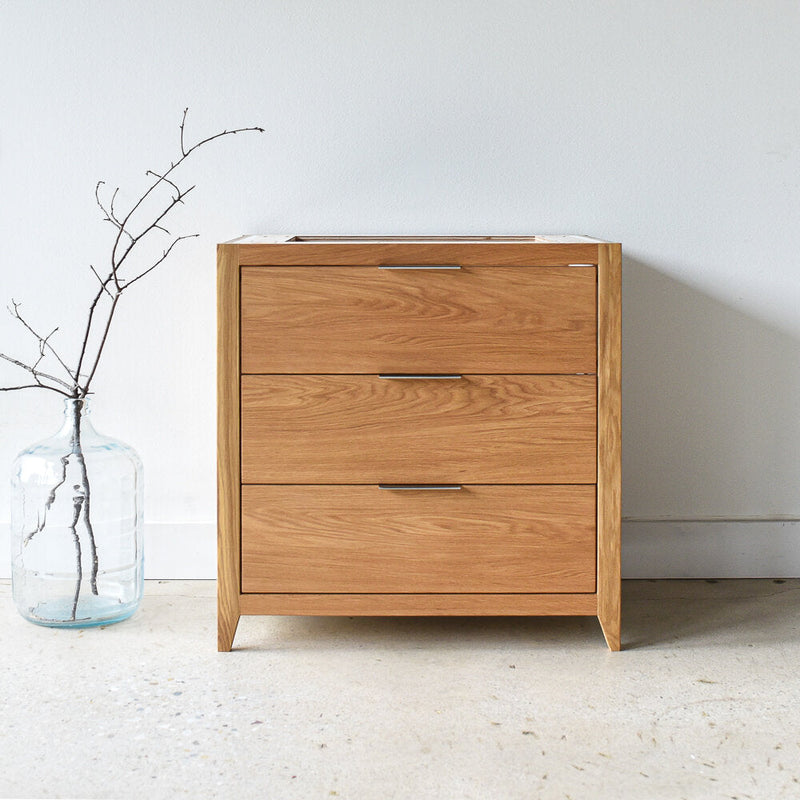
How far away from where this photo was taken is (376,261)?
58.2 inches

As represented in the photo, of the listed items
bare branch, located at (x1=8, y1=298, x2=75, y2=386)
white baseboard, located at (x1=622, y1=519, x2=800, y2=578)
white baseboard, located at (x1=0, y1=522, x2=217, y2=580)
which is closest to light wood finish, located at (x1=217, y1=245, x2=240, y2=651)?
white baseboard, located at (x1=0, y1=522, x2=217, y2=580)

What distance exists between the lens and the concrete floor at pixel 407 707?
44.1 inches

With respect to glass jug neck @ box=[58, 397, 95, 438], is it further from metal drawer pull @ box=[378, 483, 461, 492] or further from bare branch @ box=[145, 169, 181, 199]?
metal drawer pull @ box=[378, 483, 461, 492]

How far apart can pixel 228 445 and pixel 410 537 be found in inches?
13.4

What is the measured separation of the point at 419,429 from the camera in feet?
4.94

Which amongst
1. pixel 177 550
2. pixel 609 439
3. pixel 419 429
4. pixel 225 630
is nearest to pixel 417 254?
pixel 419 429

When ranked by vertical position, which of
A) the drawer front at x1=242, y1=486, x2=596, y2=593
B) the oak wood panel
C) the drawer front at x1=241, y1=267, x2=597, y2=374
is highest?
the oak wood panel

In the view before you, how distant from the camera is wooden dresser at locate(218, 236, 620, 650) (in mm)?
1484

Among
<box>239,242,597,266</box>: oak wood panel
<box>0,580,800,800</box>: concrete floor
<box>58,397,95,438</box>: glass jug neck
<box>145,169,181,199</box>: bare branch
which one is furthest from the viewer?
<box>145,169,181,199</box>: bare branch

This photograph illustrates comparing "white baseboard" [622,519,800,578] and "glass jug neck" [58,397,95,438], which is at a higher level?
"glass jug neck" [58,397,95,438]

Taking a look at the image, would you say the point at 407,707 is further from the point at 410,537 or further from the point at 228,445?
the point at 228,445

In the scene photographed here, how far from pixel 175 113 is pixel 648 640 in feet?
4.50

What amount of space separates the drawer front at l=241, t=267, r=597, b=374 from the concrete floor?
1.58 feet

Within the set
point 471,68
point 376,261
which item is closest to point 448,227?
point 471,68
